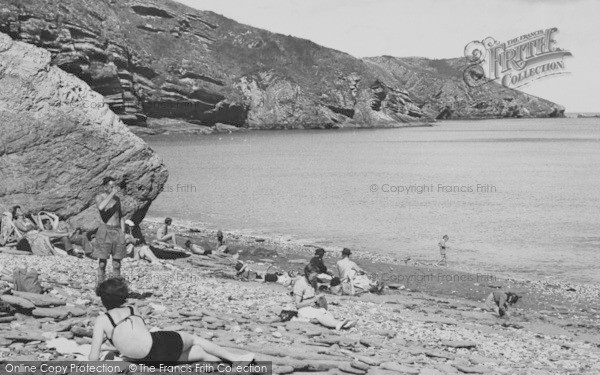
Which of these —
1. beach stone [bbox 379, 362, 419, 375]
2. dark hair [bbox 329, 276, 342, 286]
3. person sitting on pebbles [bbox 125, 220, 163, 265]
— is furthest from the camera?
person sitting on pebbles [bbox 125, 220, 163, 265]

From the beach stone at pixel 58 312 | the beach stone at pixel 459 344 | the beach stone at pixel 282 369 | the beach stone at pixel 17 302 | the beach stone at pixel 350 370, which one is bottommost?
the beach stone at pixel 459 344

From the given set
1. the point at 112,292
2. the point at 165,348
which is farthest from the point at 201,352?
the point at 112,292

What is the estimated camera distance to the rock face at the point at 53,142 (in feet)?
66.0

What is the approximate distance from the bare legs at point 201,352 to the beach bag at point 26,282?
4.93 meters

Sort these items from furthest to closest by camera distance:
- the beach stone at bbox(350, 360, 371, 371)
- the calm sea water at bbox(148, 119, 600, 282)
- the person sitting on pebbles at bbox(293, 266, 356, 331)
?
1. the calm sea water at bbox(148, 119, 600, 282)
2. the person sitting on pebbles at bbox(293, 266, 356, 331)
3. the beach stone at bbox(350, 360, 371, 371)

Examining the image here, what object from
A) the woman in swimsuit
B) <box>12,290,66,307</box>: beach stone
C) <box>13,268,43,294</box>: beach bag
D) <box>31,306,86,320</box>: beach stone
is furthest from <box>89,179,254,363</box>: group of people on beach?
<box>13,268,43,294</box>: beach bag

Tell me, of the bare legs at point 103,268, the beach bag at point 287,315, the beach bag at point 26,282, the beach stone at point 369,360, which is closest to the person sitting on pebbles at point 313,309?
the beach bag at point 287,315

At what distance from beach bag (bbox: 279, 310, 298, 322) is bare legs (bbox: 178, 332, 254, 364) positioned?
166 inches

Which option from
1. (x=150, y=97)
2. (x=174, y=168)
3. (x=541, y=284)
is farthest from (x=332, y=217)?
(x=150, y=97)

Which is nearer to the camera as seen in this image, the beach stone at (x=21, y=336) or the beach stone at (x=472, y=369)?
the beach stone at (x=21, y=336)

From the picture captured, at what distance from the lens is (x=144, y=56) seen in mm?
161500

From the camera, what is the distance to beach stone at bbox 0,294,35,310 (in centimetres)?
1024

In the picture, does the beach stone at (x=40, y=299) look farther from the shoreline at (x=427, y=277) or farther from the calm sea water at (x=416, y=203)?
the calm sea water at (x=416, y=203)

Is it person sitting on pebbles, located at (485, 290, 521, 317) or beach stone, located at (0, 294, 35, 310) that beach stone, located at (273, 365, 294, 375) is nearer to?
beach stone, located at (0, 294, 35, 310)
